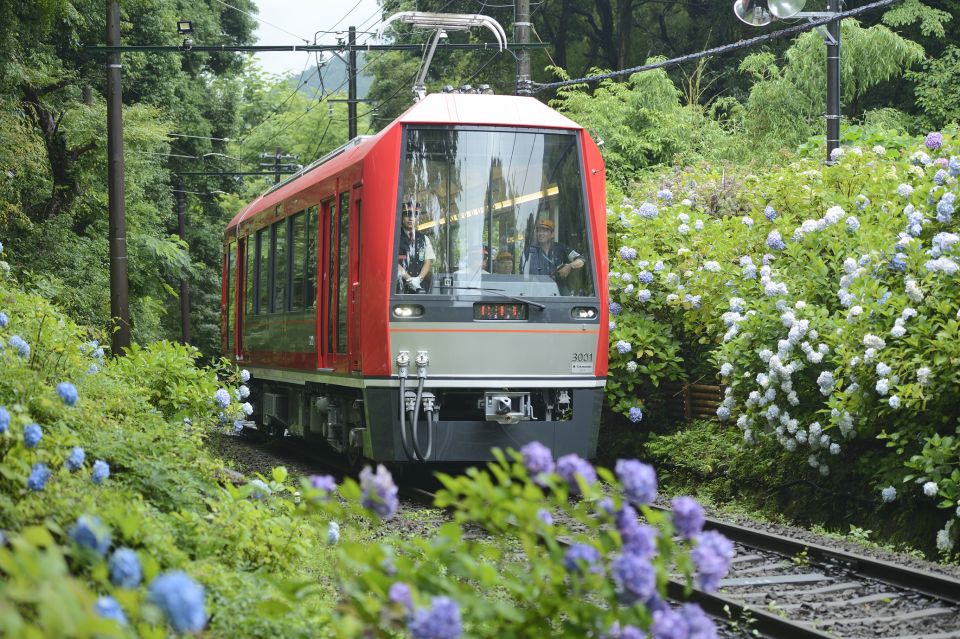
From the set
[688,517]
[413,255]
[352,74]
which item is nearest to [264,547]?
[688,517]

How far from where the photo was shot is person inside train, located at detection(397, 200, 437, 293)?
10.6 meters

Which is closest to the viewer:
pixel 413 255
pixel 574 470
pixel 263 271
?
pixel 574 470

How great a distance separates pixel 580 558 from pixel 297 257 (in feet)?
34.6

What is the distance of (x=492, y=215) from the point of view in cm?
1078

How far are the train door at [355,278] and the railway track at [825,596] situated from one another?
12.3 ft

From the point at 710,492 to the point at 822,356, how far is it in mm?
2502

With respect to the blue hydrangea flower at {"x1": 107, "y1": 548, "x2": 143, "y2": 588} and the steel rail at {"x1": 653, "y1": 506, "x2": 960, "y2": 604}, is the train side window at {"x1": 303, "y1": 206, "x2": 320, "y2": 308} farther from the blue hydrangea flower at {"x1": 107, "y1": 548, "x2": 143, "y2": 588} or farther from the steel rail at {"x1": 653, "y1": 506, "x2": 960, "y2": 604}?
the blue hydrangea flower at {"x1": 107, "y1": 548, "x2": 143, "y2": 588}

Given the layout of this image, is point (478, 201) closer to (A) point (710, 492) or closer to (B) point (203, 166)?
(A) point (710, 492)

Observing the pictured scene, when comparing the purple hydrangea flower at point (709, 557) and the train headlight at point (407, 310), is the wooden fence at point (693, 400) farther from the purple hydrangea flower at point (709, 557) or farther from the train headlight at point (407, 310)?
the purple hydrangea flower at point (709, 557)

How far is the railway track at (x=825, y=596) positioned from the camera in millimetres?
6504

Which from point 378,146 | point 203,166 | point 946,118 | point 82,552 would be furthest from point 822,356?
point 203,166

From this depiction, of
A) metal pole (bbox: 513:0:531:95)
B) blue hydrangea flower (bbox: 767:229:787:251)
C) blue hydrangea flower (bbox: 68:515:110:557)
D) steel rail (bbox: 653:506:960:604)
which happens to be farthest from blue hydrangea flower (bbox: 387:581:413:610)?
metal pole (bbox: 513:0:531:95)

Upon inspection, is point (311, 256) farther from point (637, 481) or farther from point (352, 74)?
point (352, 74)

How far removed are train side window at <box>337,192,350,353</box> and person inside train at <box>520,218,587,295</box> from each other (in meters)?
1.63
